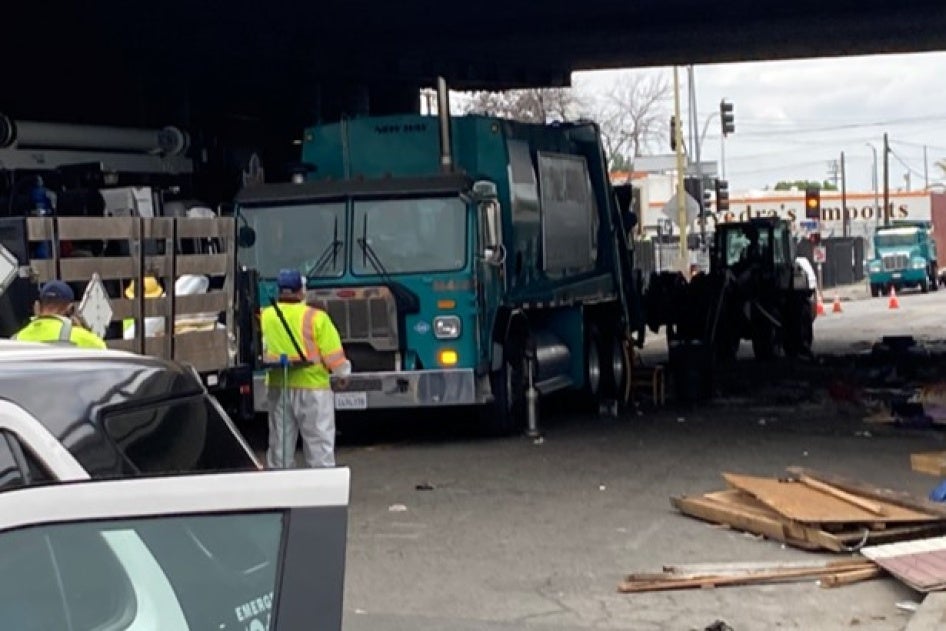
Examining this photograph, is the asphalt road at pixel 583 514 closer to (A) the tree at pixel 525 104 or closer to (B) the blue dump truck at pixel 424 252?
(B) the blue dump truck at pixel 424 252

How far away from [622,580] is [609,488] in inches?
147

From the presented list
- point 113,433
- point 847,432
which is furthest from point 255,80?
point 113,433

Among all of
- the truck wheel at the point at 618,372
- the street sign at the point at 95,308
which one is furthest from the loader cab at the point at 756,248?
the street sign at the point at 95,308

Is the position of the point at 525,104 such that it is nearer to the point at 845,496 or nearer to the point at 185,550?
the point at 845,496

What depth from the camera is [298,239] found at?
16516 millimetres

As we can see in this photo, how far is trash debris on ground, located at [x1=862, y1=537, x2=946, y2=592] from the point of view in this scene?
355 inches

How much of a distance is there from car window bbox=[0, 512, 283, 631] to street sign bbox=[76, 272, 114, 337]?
6.77 meters

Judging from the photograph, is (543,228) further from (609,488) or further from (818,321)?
(818,321)

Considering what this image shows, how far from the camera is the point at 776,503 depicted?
11086 mm

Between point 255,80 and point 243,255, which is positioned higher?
point 255,80

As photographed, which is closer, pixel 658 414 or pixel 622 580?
pixel 622 580

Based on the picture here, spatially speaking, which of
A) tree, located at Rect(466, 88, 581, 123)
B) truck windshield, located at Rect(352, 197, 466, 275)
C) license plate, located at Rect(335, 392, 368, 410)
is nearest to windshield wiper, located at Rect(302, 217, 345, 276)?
truck windshield, located at Rect(352, 197, 466, 275)

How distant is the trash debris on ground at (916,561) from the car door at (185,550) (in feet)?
21.8

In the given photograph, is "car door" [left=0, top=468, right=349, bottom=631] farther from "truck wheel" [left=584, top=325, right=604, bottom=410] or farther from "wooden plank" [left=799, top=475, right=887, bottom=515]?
"truck wheel" [left=584, top=325, right=604, bottom=410]
